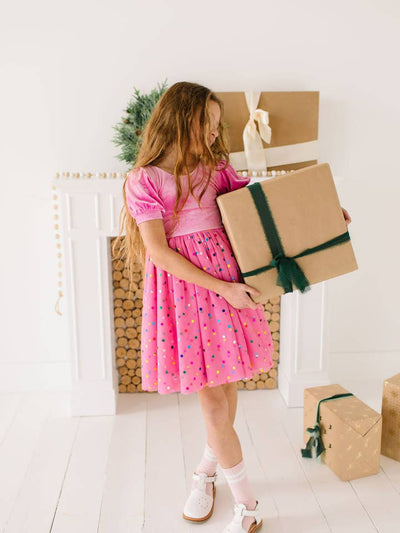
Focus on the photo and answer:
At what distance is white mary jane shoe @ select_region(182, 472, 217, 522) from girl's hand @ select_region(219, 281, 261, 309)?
65 cm

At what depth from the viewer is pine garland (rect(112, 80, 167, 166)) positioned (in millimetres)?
2109

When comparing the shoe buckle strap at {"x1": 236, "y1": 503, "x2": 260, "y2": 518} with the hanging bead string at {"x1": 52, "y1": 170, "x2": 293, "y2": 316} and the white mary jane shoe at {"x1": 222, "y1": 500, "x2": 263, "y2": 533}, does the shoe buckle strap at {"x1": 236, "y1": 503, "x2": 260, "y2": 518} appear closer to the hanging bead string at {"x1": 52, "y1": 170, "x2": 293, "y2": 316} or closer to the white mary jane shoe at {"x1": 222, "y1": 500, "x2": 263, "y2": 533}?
the white mary jane shoe at {"x1": 222, "y1": 500, "x2": 263, "y2": 533}

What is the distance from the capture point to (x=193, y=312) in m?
1.42

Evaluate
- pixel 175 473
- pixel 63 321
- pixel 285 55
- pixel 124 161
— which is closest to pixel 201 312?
pixel 175 473

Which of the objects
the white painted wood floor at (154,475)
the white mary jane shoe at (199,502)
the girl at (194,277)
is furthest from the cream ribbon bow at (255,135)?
the white mary jane shoe at (199,502)

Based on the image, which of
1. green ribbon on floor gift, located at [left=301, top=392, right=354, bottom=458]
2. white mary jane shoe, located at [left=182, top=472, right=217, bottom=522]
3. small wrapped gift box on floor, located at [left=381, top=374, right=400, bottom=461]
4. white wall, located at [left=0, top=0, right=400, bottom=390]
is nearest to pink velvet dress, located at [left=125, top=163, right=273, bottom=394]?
white mary jane shoe, located at [left=182, top=472, right=217, bottom=522]

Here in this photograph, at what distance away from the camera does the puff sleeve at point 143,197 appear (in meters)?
1.34

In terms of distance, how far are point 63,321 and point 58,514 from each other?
1.08 meters

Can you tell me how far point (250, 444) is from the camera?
6.52 ft

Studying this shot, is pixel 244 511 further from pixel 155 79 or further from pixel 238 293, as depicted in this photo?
pixel 155 79

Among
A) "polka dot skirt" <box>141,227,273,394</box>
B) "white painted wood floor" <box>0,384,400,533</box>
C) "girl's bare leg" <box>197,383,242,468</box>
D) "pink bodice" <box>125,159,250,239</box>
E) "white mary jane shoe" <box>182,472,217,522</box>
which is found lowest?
"white painted wood floor" <box>0,384,400,533</box>

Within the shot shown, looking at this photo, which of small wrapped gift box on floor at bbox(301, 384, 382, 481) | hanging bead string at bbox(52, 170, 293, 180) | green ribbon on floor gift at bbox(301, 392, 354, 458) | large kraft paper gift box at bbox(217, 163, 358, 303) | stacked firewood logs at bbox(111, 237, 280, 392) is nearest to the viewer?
large kraft paper gift box at bbox(217, 163, 358, 303)

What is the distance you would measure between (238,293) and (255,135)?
111 centimetres

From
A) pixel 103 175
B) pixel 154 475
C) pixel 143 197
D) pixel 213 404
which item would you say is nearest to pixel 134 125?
pixel 103 175
